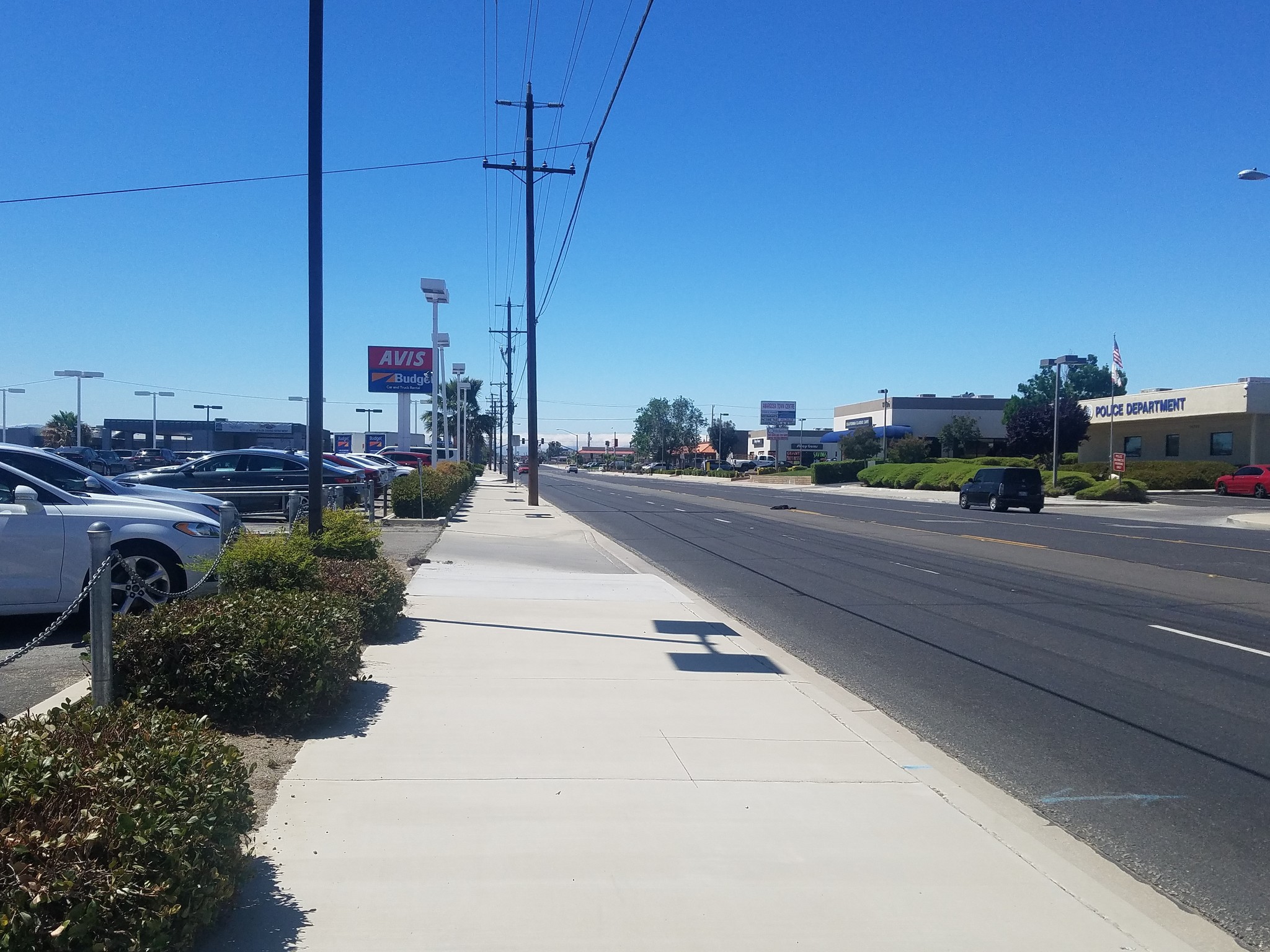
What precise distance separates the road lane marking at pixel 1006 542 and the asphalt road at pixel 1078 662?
176mm

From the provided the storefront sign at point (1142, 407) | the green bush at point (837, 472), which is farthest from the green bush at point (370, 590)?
the green bush at point (837, 472)

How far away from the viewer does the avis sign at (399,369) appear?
3319 centimetres

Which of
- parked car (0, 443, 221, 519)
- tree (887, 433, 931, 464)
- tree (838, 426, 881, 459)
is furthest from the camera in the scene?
tree (838, 426, 881, 459)

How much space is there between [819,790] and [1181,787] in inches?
90.6

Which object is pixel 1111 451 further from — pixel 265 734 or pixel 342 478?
pixel 265 734

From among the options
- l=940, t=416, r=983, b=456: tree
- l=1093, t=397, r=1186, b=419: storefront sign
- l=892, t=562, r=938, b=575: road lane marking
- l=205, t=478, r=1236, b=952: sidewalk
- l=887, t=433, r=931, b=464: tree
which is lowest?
l=892, t=562, r=938, b=575: road lane marking

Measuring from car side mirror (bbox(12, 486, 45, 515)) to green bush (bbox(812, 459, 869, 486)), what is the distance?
67.0 m

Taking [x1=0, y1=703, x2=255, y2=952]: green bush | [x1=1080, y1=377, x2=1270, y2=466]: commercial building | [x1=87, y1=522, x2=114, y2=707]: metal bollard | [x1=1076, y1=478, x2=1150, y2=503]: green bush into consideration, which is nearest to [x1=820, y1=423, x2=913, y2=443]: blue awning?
[x1=1080, y1=377, x2=1270, y2=466]: commercial building

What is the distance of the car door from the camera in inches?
332

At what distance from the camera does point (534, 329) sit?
104 ft

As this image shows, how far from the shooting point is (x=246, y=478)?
72.9 feet

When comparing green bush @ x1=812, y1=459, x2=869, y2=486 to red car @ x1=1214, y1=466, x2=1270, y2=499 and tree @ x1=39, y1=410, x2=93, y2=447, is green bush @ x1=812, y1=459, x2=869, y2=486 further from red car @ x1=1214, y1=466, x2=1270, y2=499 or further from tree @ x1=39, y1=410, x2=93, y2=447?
tree @ x1=39, y1=410, x2=93, y2=447

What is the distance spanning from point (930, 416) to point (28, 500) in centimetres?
9149

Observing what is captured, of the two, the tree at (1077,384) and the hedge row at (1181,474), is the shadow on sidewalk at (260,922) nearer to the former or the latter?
the hedge row at (1181,474)
